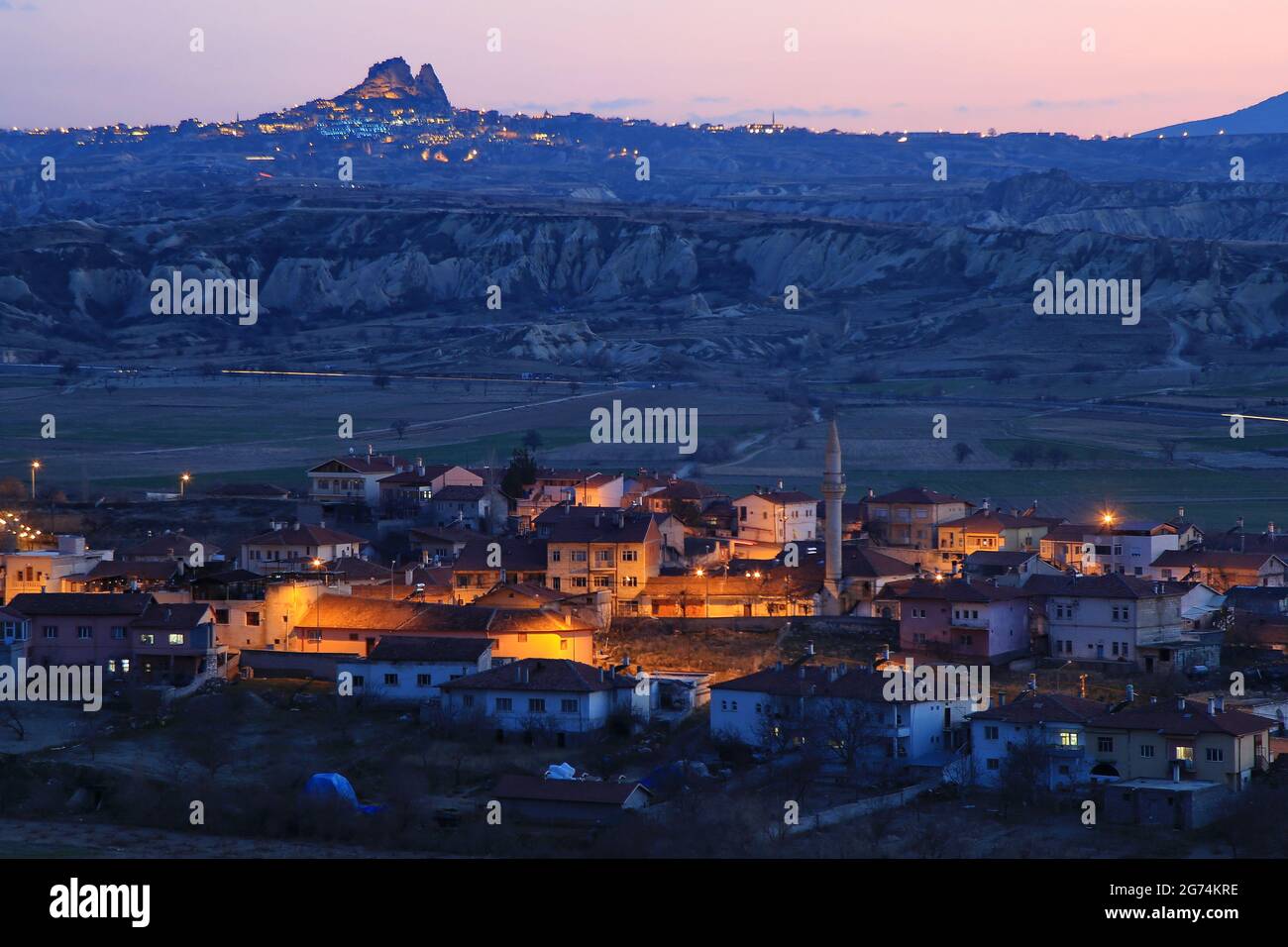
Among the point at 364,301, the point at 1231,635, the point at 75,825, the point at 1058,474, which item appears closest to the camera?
the point at 75,825

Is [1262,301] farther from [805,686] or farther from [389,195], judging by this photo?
[805,686]

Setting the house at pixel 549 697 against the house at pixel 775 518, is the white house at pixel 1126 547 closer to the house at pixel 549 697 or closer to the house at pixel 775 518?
the house at pixel 775 518

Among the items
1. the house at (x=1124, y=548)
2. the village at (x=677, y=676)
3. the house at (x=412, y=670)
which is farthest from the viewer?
the house at (x=1124, y=548)

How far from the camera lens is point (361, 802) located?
97.5 ft

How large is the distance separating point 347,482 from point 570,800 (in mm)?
27993

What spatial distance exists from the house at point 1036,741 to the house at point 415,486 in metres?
24.8

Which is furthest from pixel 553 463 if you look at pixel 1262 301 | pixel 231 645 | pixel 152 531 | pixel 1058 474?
pixel 1262 301

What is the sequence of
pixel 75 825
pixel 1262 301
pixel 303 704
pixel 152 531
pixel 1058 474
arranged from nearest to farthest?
pixel 75 825, pixel 303 704, pixel 152 531, pixel 1058 474, pixel 1262 301

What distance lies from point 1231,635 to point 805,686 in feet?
29.6

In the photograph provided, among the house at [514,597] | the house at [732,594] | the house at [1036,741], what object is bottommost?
the house at [1036,741]

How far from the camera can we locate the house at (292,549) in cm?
4459

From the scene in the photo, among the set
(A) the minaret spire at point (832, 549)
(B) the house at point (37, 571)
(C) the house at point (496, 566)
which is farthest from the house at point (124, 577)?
(A) the minaret spire at point (832, 549)

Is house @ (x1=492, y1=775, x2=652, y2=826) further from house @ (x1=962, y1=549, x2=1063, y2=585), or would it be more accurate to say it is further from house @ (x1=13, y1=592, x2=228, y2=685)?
house @ (x1=962, y1=549, x2=1063, y2=585)

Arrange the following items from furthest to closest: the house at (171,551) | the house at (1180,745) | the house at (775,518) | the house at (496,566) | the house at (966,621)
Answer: the house at (775,518)
the house at (171,551)
the house at (496,566)
the house at (966,621)
the house at (1180,745)
